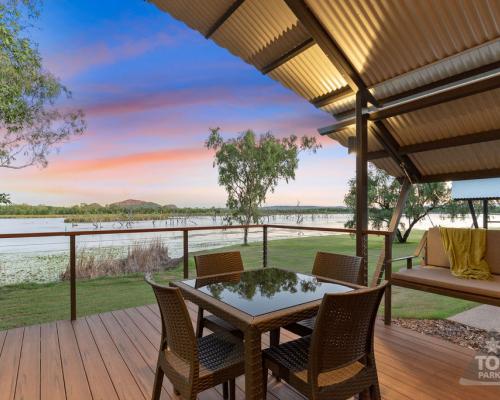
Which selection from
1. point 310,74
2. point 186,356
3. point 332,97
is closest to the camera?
point 186,356

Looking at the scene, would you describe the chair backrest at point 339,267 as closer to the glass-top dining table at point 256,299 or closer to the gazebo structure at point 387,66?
the glass-top dining table at point 256,299

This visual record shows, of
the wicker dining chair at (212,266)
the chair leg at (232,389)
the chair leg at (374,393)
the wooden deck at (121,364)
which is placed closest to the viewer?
the chair leg at (374,393)

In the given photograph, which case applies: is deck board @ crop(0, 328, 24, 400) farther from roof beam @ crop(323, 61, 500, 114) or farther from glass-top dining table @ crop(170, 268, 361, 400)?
roof beam @ crop(323, 61, 500, 114)

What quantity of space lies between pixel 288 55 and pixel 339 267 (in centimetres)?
334

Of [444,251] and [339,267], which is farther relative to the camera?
→ [444,251]

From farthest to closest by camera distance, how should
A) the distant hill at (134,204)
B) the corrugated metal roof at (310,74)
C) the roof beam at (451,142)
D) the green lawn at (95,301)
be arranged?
the distant hill at (134,204) → the green lawn at (95,301) → the corrugated metal roof at (310,74) → the roof beam at (451,142)

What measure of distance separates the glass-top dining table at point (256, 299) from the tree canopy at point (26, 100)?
252 inches

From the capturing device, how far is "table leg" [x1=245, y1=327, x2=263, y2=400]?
1541mm

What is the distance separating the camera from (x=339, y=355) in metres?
1.56

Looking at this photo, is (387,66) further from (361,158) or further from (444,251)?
(444,251)

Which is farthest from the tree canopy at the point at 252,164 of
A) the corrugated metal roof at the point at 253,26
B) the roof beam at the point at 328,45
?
the roof beam at the point at 328,45

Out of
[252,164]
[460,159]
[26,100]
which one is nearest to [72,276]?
[460,159]

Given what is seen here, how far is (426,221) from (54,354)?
16.0 meters

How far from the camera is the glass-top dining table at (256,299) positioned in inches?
61.5
